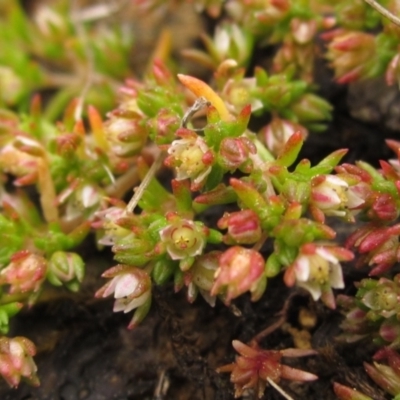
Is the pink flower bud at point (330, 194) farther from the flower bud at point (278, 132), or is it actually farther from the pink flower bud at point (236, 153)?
the flower bud at point (278, 132)

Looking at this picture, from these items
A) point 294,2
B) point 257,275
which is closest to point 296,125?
point 294,2

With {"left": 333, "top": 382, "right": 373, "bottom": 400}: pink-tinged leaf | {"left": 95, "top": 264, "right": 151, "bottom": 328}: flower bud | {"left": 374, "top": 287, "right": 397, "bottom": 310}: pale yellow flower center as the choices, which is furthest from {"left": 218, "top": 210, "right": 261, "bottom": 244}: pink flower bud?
{"left": 333, "top": 382, "right": 373, "bottom": 400}: pink-tinged leaf

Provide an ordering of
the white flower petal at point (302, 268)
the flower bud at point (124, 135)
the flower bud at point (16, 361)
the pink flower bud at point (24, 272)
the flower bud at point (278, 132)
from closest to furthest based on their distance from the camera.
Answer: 1. the white flower petal at point (302, 268)
2. the flower bud at point (16, 361)
3. the pink flower bud at point (24, 272)
4. the flower bud at point (124, 135)
5. the flower bud at point (278, 132)

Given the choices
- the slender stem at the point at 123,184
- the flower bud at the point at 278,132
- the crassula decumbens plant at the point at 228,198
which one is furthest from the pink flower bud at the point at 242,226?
the slender stem at the point at 123,184

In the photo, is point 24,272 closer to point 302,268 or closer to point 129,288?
point 129,288

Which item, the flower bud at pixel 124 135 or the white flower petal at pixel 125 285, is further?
the flower bud at pixel 124 135

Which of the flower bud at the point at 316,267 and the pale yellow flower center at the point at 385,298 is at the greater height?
the flower bud at the point at 316,267

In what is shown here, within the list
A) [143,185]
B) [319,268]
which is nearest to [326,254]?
[319,268]

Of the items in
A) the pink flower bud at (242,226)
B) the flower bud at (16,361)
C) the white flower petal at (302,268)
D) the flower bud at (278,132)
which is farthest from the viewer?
the flower bud at (278,132)
